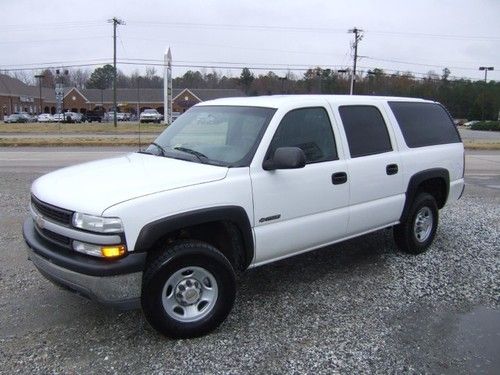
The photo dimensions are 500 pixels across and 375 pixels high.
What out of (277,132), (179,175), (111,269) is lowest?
(111,269)

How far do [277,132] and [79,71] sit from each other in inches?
5513

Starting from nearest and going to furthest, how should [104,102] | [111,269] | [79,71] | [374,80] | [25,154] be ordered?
[111,269], [25,154], [374,80], [104,102], [79,71]

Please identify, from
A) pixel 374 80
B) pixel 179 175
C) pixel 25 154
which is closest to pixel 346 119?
pixel 179 175

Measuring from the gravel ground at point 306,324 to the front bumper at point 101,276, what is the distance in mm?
451

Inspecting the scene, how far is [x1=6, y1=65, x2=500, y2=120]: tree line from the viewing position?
6869 cm

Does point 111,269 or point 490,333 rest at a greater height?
point 111,269

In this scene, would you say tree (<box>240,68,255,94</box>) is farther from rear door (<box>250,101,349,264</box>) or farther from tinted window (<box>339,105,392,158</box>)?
rear door (<box>250,101,349,264</box>)

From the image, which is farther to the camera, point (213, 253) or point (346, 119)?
point (346, 119)

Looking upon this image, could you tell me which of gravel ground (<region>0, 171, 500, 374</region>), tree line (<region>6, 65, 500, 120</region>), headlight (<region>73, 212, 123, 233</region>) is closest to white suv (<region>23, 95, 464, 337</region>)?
headlight (<region>73, 212, 123, 233</region>)

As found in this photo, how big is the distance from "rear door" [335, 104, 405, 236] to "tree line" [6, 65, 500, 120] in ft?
167

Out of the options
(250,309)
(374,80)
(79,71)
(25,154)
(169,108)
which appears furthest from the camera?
(79,71)

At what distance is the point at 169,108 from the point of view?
157ft

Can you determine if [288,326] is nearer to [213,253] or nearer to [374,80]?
[213,253]

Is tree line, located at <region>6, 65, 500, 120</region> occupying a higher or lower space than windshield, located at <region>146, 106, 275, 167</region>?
higher
